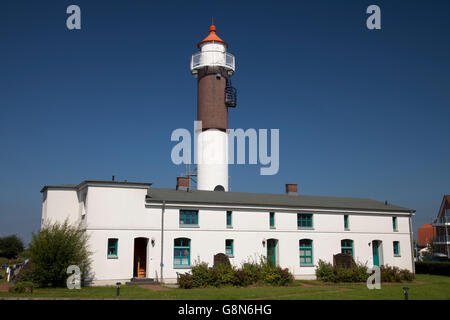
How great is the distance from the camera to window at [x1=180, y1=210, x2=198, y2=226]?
97.2 ft

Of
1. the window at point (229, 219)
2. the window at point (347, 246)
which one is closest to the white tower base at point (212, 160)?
the window at point (229, 219)

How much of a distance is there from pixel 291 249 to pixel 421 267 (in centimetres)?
1527

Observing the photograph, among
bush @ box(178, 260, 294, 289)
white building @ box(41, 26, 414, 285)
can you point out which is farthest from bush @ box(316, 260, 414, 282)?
bush @ box(178, 260, 294, 289)

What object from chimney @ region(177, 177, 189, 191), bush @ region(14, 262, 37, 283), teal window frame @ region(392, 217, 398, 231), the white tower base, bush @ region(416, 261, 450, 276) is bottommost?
bush @ region(416, 261, 450, 276)

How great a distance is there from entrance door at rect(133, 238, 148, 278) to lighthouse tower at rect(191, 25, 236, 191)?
10538 mm

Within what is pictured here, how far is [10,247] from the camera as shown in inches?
2542

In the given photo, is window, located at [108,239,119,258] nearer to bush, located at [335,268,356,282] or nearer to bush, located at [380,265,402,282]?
bush, located at [335,268,356,282]

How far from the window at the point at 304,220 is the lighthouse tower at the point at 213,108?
28.2 feet

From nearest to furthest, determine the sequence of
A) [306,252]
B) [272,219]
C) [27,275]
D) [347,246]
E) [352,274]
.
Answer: [27,275], [352,274], [272,219], [306,252], [347,246]

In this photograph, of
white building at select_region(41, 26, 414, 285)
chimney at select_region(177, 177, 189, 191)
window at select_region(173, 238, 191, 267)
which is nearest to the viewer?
white building at select_region(41, 26, 414, 285)

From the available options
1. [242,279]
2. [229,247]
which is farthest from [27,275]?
[229,247]

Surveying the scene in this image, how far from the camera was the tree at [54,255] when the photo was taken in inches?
958

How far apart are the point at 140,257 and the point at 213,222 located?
5675 mm

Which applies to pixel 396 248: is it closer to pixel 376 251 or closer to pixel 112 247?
pixel 376 251
